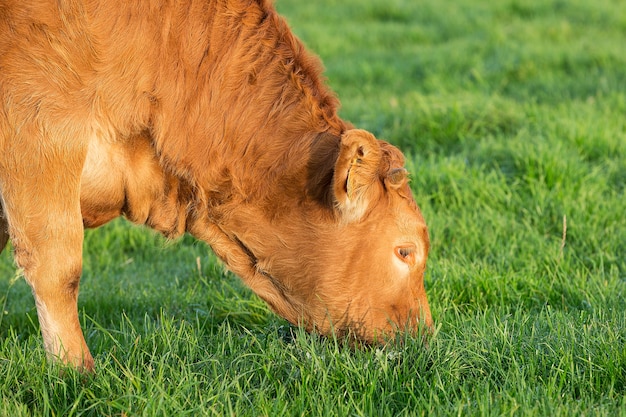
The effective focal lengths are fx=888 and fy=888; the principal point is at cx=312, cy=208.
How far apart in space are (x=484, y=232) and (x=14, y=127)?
3.12 metres

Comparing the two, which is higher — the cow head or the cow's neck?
the cow's neck

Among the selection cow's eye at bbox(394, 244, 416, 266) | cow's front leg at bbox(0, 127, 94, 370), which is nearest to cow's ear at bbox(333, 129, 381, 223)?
cow's eye at bbox(394, 244, 416, 266)

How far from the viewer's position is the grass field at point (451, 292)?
3.40 meters

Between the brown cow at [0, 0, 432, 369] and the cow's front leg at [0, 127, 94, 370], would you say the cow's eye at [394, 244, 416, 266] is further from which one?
the cow's front leg at [0, 127, 94, 370]

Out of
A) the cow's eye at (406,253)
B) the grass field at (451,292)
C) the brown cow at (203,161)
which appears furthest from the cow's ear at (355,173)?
the grass field at (451,292)

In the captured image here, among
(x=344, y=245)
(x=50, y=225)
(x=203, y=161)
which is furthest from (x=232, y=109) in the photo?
(x=50, y=225)

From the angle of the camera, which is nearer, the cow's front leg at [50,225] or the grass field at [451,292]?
the grass field at [451,292]

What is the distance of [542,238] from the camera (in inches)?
217

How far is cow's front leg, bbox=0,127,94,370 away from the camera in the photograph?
3.62 metres

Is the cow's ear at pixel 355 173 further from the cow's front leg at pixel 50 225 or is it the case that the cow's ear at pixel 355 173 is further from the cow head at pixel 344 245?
the cow's front leg at pixel 50 225

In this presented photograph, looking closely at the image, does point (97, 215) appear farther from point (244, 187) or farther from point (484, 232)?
point (484, 232)

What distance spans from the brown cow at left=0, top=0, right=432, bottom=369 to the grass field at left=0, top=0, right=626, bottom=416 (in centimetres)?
27

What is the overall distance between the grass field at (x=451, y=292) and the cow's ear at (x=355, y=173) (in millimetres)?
587

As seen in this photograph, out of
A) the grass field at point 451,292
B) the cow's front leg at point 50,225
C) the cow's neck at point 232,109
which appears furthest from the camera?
the cow's neck at point 232,109
